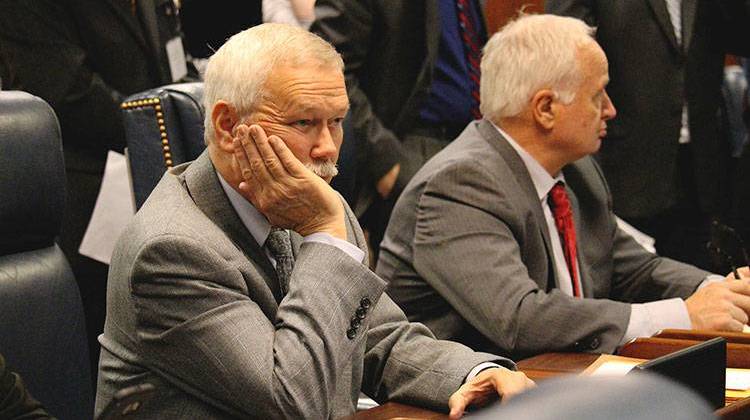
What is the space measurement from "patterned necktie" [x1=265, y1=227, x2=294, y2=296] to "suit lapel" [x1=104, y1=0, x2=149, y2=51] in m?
1.61

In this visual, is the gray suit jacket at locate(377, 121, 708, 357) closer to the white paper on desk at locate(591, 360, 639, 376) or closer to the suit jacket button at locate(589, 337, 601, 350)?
the suit jacket button at locate(589, 337, 601, 350)

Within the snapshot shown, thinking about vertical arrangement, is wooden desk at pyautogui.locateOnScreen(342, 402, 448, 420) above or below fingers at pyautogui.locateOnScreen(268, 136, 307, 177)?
→ below

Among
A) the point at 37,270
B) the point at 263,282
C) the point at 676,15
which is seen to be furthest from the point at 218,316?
the point at 676,15

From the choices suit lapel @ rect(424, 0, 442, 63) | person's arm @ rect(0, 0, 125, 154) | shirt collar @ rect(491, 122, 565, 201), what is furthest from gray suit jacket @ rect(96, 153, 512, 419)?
suit lapel @ rect(424, 0, 442, 63)

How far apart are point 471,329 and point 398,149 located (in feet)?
3.87

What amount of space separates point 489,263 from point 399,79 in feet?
4.33

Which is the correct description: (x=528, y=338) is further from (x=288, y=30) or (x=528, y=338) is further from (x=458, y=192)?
(x=288, y=30)

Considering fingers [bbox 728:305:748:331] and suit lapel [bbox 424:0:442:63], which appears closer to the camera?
fingers [bbox 728:305:748:331]

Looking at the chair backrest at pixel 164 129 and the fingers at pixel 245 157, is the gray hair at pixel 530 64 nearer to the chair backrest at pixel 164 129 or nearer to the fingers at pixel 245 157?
the chair backrest at pixel 164 129

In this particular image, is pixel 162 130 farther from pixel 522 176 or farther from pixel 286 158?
pixel 522 176

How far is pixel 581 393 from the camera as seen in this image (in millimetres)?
335

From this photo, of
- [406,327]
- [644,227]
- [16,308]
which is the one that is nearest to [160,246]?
[16,308]

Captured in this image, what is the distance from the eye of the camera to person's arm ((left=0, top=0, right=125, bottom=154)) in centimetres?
305

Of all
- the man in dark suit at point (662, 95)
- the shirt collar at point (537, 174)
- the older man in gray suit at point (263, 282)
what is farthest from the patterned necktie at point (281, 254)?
the man in dark suit at point (662, 95)
